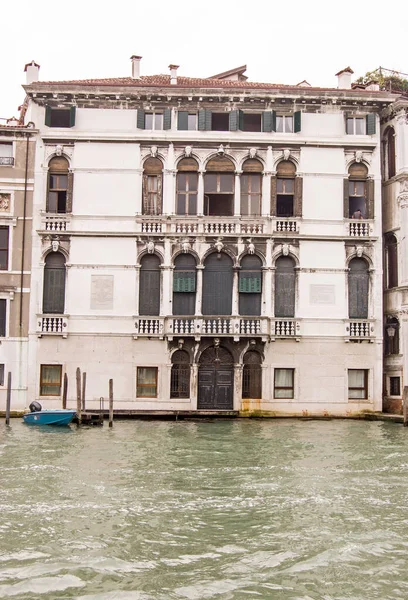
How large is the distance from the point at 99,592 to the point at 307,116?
2042 centimetres

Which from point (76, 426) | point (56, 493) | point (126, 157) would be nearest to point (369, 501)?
point (56, 493)

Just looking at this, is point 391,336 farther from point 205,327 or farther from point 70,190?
point 70,190

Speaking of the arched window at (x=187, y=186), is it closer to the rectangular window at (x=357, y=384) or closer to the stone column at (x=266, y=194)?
the stone column at (x=266, y=194)

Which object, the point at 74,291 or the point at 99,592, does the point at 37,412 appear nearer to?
the point at 74,291

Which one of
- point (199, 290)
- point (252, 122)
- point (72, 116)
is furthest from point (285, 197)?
point (72, 116)

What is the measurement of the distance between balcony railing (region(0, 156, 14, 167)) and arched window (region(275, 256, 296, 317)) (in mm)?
8996

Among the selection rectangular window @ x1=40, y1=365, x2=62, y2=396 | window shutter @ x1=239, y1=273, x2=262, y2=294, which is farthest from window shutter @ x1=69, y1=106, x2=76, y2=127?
rectangular window @ x1=40, y1=365, x2=62, y2=396

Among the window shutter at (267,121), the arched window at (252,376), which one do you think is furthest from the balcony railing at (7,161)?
the arched window at (252,376)

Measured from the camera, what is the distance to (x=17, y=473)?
1303 cm

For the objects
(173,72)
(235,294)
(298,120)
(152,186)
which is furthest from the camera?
(173,72)

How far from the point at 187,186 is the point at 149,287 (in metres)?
3.47

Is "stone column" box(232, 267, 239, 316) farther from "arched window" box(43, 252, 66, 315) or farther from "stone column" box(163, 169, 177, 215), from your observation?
"arched window" box(43, 252, 66, 315)

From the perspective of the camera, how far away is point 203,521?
9.71 metres

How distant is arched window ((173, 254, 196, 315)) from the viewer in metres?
24.4
